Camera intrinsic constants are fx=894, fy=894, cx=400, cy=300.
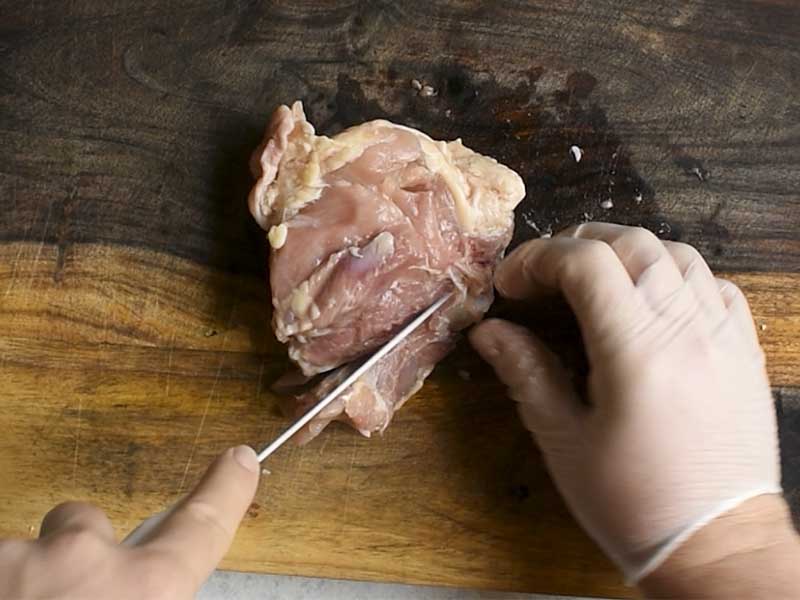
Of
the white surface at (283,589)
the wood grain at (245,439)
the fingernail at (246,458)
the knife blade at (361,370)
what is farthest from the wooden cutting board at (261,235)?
the fingernail at (246,458)

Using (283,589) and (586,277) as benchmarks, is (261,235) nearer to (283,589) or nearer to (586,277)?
(586,277)

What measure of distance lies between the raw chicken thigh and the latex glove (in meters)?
0.11

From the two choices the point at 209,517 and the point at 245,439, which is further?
the point at 245,439

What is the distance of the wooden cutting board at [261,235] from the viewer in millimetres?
1875

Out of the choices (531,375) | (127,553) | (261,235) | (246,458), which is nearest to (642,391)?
(531,375)

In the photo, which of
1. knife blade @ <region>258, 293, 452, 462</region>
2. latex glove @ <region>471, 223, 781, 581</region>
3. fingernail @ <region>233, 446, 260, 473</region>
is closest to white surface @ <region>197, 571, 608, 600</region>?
knife blade @ <region>258, 293, 452, 462</region>

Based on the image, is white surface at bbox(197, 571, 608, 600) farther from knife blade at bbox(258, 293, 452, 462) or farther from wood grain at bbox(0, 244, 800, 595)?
knife blade at bbox(258, 293, 452, 462)

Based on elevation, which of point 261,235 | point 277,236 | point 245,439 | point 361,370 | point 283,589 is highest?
point 277,236

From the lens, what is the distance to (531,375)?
1814 millimetres

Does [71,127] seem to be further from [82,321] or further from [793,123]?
[793,123]

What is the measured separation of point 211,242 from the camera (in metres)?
1.94

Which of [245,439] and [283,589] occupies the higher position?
[245,439]

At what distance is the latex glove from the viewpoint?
5.60ft

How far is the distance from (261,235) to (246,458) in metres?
0.62
